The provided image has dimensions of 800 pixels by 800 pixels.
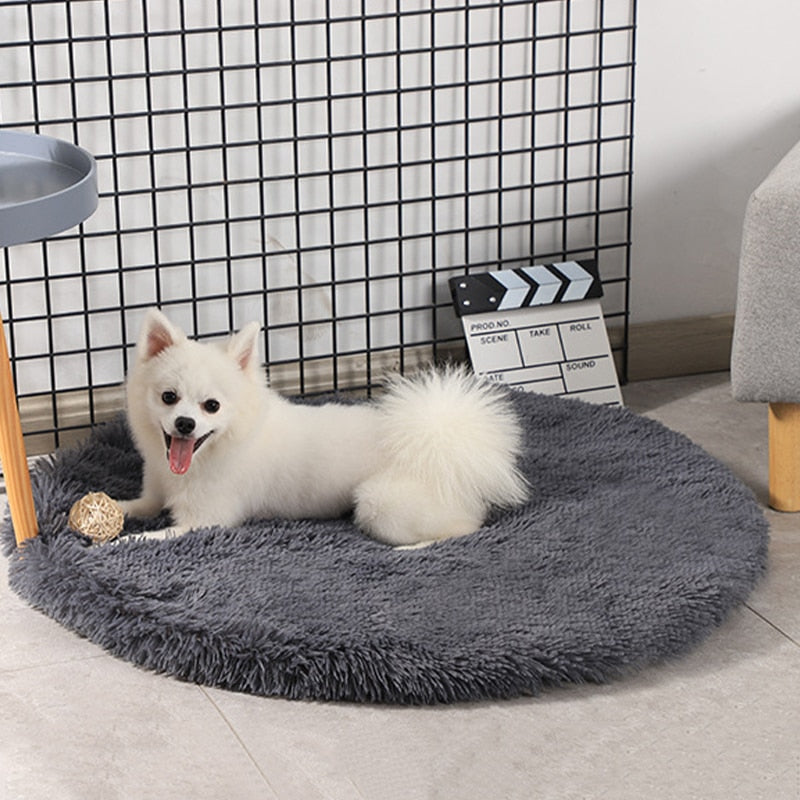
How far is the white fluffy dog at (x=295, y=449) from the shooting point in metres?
1.95

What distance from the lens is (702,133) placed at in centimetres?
269

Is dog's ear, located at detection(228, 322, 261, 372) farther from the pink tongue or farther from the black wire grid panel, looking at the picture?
the black wire grid panel

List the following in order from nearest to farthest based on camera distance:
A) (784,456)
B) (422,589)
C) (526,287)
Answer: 1. (422,589)
2. (784,456)
3. (526,287)

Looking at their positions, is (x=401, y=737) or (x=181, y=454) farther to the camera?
(x=181, y=454)

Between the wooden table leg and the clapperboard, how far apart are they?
34.7 inches

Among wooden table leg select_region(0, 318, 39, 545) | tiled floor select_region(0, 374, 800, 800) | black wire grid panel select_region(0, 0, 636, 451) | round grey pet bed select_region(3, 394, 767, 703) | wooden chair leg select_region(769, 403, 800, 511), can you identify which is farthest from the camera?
black wire grid panel select_region(0, 0, 636, 451)

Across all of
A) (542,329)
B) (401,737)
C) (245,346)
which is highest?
(245,346)

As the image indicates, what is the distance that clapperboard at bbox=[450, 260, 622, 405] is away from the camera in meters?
2.55

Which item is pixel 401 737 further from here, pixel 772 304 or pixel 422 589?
pixel 772 304

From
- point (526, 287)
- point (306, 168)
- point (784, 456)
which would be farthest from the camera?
point (526, 287)

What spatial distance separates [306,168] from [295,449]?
62 cm

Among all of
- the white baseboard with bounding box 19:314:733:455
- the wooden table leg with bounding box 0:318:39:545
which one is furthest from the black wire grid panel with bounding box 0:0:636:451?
the wooden table leg with bounding box 0:318:39:545

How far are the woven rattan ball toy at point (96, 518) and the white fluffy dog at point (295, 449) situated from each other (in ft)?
0.22

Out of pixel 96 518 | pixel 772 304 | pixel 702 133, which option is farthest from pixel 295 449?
pixel 702 133
